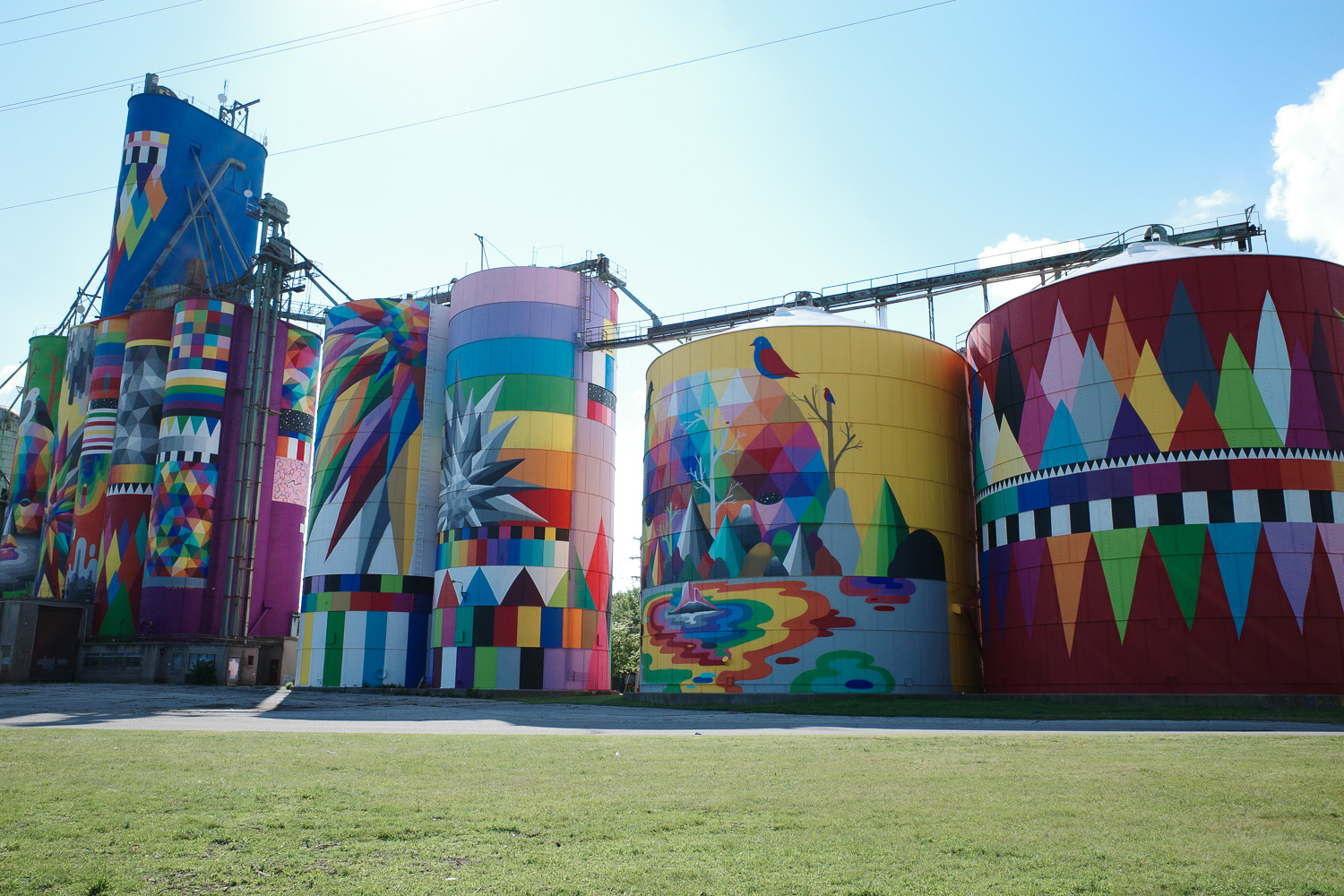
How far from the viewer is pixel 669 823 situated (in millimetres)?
9734

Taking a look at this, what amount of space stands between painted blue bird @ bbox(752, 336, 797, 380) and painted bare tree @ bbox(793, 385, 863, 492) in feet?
4.14

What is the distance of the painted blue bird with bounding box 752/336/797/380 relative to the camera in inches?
1778

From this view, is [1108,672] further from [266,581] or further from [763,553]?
[266,581]

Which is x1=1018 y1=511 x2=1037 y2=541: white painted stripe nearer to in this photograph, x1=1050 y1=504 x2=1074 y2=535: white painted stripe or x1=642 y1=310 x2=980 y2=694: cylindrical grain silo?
x1=1050 y1=504 x2=1074 y2=535: white painted stripe

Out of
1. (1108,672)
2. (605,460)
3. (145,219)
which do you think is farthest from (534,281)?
(145,219)

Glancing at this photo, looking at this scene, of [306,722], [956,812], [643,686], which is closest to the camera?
[956,812]

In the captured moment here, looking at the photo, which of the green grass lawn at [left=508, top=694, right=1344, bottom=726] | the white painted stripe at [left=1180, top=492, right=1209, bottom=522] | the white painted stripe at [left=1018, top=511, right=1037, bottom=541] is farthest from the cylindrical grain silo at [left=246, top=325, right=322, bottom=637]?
the white painted stripe at [left=1180, top=492, right=1209, bottom=522]

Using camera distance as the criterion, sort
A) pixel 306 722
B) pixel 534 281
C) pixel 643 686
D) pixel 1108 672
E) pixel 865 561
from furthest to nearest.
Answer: pixel 534 281
pixel 643 686
pixel 865 561
pixel 1108 672
pixel 306 722

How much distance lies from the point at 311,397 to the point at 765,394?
47.6m

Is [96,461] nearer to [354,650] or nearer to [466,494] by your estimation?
Answer: [354,650]

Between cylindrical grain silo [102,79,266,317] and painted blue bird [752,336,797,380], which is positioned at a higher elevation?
cylindrical grain silo [102,79,266,317]

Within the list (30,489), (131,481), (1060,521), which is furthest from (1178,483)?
(30,489)

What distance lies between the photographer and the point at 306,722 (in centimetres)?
2641

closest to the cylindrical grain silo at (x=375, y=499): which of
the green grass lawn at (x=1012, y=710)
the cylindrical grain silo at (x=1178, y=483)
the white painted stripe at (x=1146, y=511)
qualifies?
the green grass lawn at (x=1012, y=710)
